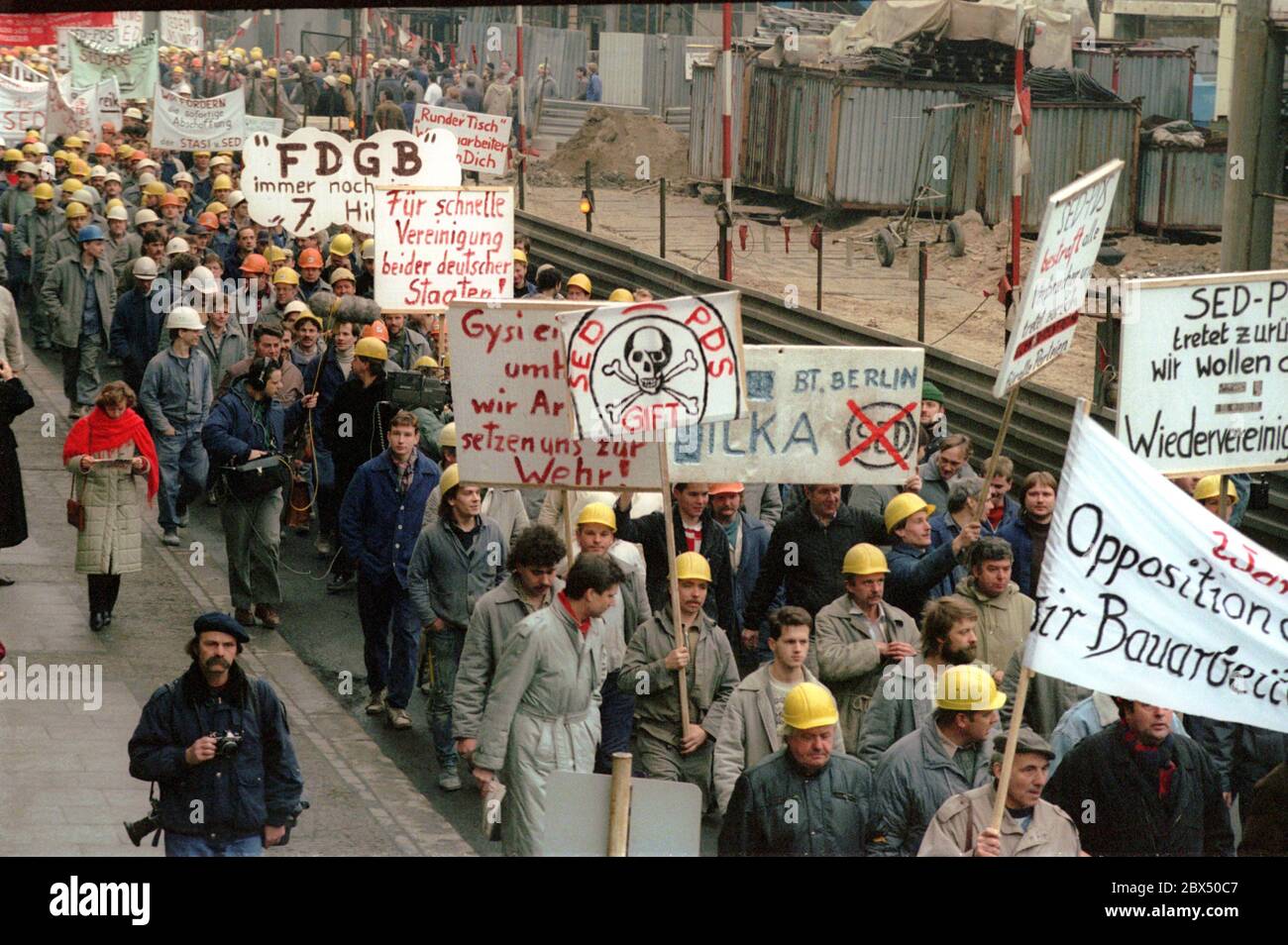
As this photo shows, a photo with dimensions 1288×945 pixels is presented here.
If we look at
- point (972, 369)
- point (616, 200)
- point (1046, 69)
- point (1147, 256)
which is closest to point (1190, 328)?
point (972, 369)

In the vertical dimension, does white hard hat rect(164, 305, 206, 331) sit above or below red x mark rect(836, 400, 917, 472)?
below

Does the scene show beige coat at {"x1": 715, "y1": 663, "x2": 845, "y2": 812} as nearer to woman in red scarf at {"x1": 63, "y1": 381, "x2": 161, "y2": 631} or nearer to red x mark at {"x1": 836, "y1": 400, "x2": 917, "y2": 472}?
red x mark at {"x1": 836, "y1": 400, "x2": 917, "y2": 472}

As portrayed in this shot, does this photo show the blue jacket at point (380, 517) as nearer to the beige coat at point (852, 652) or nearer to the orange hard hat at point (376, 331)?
the orange hard hat at point (376, 331)

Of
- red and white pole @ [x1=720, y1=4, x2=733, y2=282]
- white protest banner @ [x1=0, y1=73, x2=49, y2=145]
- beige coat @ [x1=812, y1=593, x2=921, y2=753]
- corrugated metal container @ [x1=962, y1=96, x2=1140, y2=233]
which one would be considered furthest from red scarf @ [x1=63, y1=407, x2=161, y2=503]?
white protest banner @ [x1=0, y1=73, x2=49, y2=145]

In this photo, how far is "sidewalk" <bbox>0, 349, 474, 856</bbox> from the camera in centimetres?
900

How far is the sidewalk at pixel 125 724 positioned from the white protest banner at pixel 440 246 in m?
2.13

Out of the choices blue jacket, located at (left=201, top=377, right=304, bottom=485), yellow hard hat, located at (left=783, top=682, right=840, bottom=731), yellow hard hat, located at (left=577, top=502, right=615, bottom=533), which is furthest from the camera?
blue jacket, located at (left=201, top=377, right=304, bottom=485)

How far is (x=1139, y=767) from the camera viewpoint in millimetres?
7363

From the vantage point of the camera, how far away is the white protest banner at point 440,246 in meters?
13.8

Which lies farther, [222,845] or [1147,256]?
[1147,256]

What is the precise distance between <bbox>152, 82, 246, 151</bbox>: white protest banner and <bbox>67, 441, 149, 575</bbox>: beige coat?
13.2 meters

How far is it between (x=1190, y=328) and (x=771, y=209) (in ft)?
72.6

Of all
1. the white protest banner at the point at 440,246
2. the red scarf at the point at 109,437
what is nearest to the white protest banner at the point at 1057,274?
the red scarf at the point at 109,437
